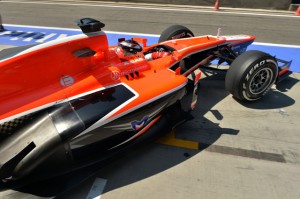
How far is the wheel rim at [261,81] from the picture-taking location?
15.2 ft

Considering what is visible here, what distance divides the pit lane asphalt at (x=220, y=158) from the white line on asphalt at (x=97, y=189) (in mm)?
49

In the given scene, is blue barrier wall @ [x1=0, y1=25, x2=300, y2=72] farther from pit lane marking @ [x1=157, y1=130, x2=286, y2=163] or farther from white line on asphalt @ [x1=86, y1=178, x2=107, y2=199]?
white line on asphalt @ [x1=86, y1=178, x2=107, y2=199]

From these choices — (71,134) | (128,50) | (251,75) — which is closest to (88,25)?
(128,50)

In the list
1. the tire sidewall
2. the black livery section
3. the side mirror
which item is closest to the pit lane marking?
the black livery section

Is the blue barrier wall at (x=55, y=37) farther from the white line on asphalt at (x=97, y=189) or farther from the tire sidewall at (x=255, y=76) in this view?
the white line on asphalt at (x=97, y=189)

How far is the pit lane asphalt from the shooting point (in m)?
3.20

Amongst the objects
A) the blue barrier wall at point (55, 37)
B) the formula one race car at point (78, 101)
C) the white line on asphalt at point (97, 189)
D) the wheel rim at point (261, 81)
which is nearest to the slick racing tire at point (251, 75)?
the wheel rim at point (261, 81)

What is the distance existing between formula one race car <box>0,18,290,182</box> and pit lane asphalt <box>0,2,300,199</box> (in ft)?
1.16

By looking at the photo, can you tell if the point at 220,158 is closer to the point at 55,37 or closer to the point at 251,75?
the point at 251,75

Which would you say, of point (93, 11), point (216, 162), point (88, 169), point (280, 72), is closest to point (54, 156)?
point (88, 169)

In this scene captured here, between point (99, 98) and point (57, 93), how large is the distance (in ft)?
1.63

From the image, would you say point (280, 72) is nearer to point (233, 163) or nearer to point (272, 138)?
point (272, 138)

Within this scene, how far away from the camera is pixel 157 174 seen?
11.2ft

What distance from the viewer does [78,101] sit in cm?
317
